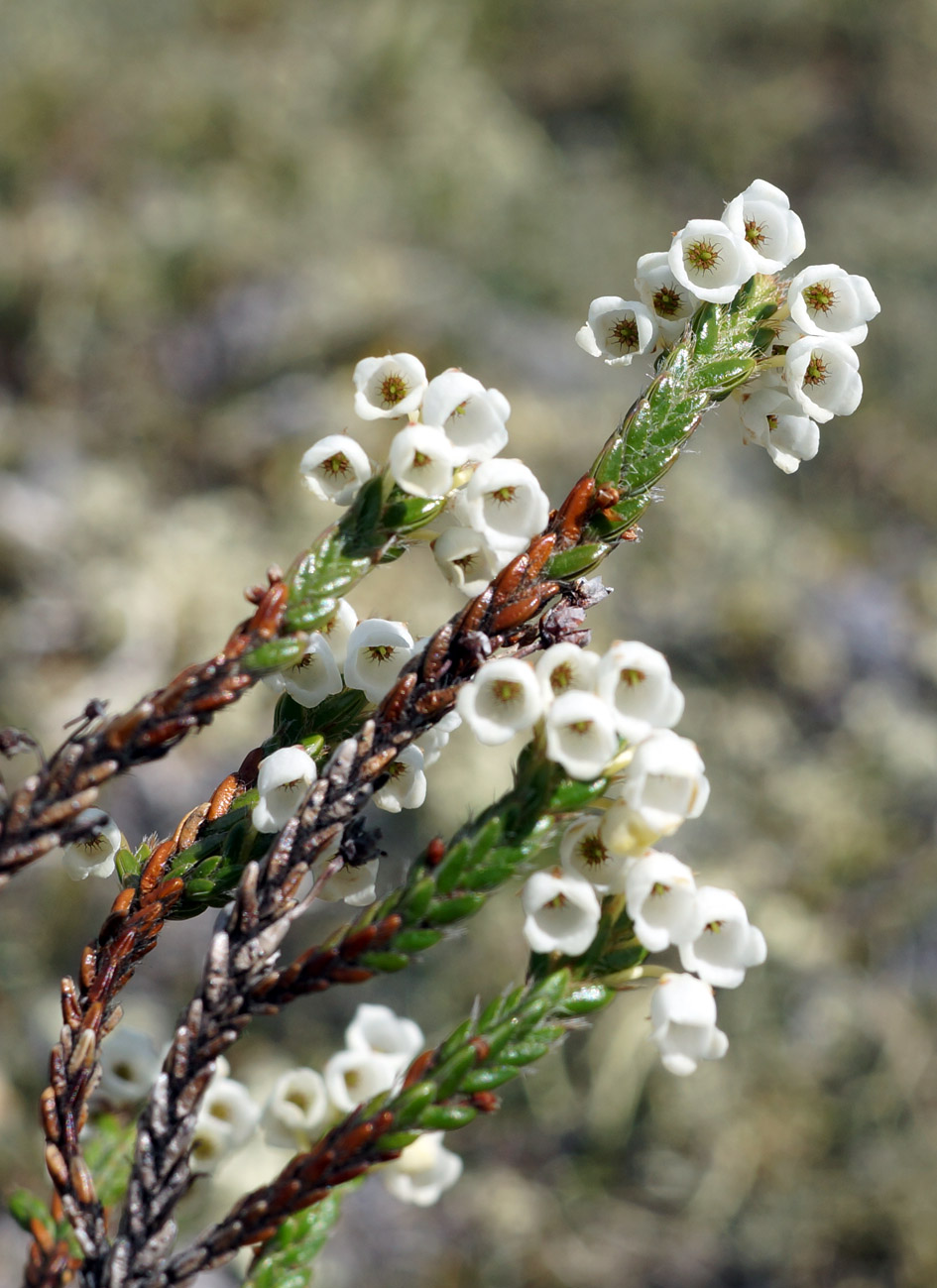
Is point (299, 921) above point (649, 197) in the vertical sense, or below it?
below

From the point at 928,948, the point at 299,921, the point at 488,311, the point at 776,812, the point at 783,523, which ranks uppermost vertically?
the point at 488,311

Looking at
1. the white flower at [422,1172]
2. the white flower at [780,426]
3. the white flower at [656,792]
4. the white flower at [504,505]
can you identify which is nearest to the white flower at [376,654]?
the white flower at [504,505]

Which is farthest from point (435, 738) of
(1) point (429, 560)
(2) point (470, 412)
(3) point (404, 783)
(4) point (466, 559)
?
(1) point (429, 560)

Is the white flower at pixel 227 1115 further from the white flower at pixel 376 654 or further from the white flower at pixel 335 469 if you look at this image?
the white flower at pixel 335 469

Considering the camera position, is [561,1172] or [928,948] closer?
[561,1172]

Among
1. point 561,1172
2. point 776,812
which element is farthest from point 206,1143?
point 776,812

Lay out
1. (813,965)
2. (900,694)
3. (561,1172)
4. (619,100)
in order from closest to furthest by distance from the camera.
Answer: (561,1172) → (813,965) → (900,694) → (619,100)

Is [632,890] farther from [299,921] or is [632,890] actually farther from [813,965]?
[813,965]

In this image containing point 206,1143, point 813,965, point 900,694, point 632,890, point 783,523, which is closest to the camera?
point 632,890
